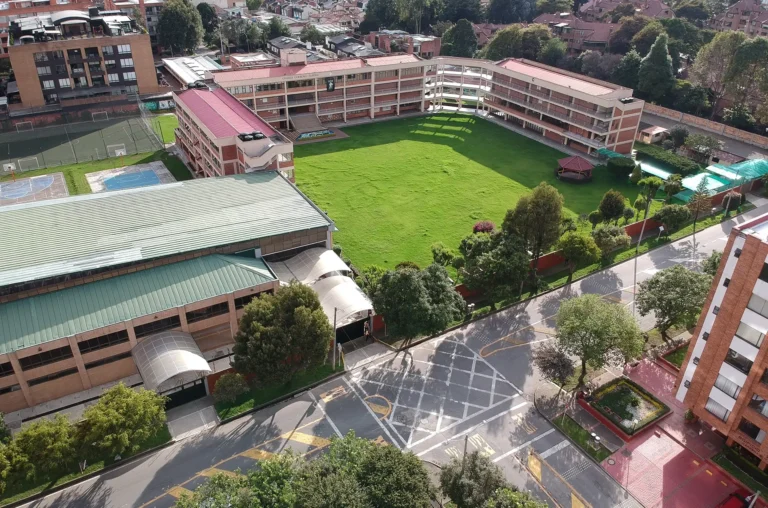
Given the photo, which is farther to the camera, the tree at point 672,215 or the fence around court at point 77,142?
the fence around court at point 77,142

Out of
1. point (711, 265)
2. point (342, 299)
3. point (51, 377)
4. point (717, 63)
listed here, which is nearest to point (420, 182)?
point (342, 299)

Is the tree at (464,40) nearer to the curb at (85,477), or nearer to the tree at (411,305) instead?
the tree at (411,305)

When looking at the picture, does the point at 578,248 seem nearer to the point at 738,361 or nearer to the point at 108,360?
the point at 738,361

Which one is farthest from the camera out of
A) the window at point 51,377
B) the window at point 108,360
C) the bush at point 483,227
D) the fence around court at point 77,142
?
the fence around court at point 77,142

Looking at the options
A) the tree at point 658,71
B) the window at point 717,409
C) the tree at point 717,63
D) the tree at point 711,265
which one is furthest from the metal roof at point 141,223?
the tree at point 717,63

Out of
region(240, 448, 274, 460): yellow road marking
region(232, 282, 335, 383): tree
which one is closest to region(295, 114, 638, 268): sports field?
region(232, 282, 335, 383): tree

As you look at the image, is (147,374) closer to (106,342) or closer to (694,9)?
(106,342)
